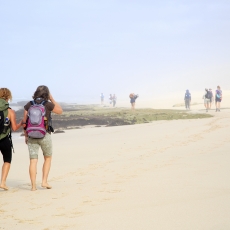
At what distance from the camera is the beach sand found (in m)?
5.57

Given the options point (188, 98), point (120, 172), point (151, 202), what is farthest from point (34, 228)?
point (188, 98)

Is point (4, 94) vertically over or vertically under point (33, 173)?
over

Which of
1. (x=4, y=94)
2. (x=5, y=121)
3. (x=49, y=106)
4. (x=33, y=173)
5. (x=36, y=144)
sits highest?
(x=4, y=94)

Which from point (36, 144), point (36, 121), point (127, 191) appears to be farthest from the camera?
point (36, 144)

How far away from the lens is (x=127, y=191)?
7270 mm

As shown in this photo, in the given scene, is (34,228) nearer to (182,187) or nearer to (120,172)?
(182,187)

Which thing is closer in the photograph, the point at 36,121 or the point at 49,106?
the point at 36,121

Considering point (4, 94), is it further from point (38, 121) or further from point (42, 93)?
point (38, 121)

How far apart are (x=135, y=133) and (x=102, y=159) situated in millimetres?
6785

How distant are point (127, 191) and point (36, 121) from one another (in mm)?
1819

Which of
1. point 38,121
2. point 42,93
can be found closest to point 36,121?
point 38,121

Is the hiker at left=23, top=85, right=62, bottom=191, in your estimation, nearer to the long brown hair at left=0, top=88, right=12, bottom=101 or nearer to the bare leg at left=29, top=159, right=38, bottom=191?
the bare leg at left=29, top=159, right=38, bottom=191

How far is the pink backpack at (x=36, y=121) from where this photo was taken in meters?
7.69

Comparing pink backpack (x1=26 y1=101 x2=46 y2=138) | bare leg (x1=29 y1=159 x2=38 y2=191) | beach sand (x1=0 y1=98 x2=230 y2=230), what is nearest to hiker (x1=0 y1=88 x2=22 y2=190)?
pink backpack (x1=26 y1=101 x2=46 y2=138)
